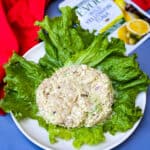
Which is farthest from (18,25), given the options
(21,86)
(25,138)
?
(25,138)

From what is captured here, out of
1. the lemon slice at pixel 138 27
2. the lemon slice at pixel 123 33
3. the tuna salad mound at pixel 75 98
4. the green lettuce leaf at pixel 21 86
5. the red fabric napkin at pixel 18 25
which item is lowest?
the lemon slice at pixel 138 27

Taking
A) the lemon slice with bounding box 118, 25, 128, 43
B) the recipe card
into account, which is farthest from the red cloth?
the lemon slice with bounding box 118, 25, 128, 43

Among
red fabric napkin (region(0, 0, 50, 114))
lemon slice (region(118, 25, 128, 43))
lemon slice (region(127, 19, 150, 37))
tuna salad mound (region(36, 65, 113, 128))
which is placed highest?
red fabric napkin (region(0, 0, 50, 114))

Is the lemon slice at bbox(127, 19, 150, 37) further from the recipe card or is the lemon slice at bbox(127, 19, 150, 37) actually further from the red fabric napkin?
the red fabric napkin

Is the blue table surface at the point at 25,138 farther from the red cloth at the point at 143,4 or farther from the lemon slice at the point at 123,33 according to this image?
the red cloth at the point at 143,4

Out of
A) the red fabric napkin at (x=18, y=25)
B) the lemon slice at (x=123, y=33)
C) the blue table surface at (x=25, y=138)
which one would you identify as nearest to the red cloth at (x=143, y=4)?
the lemon slice at (x=123, y=33)

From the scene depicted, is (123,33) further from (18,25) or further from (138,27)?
(18,25)

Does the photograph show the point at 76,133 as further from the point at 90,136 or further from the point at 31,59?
the point at 31,59
